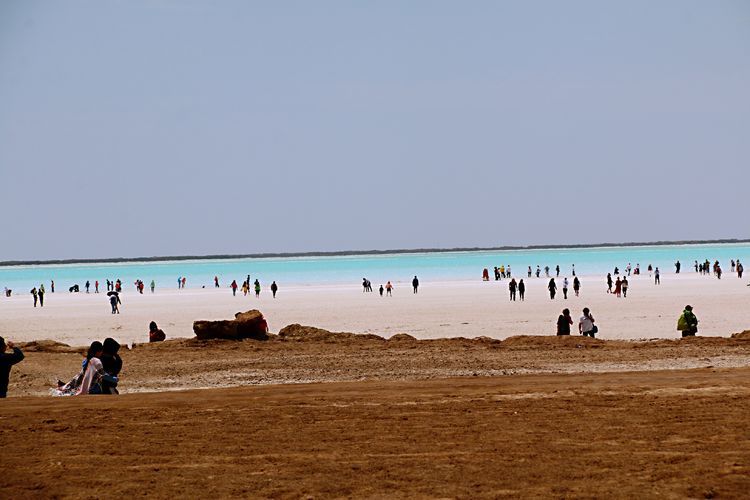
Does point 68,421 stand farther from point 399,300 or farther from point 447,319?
point 399,300

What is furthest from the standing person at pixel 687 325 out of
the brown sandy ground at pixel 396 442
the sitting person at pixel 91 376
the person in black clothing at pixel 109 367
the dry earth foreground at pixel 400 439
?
the sitting person at pixel 91 376

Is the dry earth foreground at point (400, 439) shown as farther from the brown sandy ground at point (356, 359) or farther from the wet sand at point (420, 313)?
the wet sand at point (420, 313)

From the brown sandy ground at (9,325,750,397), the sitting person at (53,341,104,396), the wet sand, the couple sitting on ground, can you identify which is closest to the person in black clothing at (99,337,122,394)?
A: the couple sitting on ground

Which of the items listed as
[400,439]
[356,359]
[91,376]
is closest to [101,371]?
[91,376]

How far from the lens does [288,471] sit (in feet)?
32.0

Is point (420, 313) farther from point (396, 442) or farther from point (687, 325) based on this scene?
point (396, 442)

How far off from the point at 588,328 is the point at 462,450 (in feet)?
54.1

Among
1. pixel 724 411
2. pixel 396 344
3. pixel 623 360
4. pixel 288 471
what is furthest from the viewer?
pixel 396 344

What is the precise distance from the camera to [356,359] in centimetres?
2212

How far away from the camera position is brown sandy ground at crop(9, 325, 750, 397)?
19.1 m

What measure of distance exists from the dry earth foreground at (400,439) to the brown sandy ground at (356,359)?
1260 millimetres

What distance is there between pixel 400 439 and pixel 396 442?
5.9 inches

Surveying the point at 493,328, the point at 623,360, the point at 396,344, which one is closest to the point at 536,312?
the point at 493,328

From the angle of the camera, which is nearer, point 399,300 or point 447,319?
point 447,319
